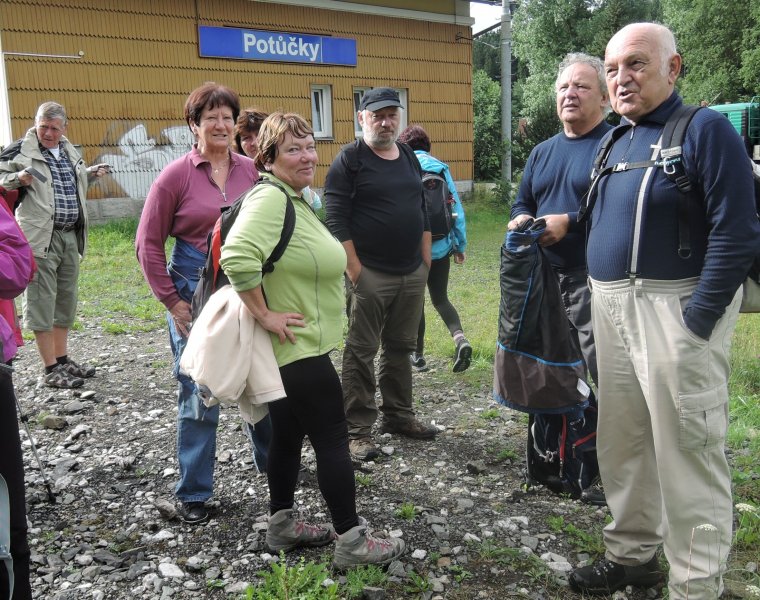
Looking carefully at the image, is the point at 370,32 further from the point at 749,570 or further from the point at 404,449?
the point at 749,570

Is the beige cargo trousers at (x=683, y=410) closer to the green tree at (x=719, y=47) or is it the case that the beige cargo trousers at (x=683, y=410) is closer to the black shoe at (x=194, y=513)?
the black shoe at (x=194, y=513)

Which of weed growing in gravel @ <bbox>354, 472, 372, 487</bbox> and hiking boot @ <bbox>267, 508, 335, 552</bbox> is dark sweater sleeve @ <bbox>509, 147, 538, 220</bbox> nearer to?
weed growing in gravel @ <bbox>354, 472, 372, 487</bbox>

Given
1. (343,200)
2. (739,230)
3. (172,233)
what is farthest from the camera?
(343,200)

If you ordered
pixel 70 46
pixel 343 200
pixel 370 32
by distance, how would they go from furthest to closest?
pixel 370 32 → pixel 70 46 → pixel 343 200

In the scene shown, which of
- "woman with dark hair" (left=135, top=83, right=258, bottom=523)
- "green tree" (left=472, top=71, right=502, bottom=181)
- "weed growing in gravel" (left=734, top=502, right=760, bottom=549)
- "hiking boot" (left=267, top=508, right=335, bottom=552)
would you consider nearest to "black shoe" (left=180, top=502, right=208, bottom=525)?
"woman with dark hair" (left=135, top=83, right=258, bottom=523)

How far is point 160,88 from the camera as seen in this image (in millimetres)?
16516

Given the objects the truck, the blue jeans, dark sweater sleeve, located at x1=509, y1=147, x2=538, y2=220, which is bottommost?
the blue jeans

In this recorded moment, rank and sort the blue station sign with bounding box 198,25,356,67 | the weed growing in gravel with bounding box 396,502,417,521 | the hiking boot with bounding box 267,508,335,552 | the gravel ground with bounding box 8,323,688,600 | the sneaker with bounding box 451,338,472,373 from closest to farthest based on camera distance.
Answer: the gravel ground with bounding box 8,323,688,600
the hiking boot with bounding box 267,508,335,552
the weed growing in gravel with bounding box 396,502,417,521
the sneaker with bounding box 451,338,472,373
the blue station sign with bounding box 198,25,356,67

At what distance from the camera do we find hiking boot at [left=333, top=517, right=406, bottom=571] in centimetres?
326

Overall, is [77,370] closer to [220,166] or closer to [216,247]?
[220,166]

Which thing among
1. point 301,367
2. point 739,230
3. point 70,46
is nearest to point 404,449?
point 301,367

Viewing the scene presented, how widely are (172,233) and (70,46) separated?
13.4 meters

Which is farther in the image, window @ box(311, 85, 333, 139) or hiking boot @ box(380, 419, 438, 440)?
window @ box(311, 85, 333, 139)

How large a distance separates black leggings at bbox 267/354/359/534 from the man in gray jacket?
367cm
